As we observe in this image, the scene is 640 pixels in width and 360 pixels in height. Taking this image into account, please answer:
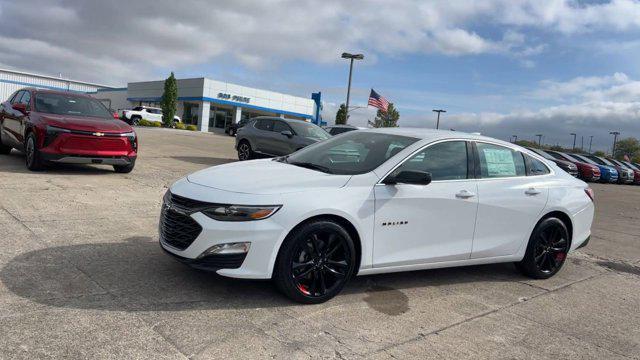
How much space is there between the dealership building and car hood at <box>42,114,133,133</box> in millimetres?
44471

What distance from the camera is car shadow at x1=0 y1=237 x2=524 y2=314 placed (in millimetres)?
3842

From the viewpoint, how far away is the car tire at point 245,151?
1576 cm

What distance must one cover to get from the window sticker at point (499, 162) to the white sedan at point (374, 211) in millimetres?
15

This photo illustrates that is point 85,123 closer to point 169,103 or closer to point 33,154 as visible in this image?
point 33,154

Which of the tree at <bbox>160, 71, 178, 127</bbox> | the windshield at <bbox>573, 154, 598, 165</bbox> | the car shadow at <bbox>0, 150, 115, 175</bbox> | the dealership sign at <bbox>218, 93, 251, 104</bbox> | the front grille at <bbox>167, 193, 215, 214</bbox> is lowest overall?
the car shadow at <bbox>0, 150, 115, 175</bbox>

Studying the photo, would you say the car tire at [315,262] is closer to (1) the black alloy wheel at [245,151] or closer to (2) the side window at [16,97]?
(2) the side window at [16,97]

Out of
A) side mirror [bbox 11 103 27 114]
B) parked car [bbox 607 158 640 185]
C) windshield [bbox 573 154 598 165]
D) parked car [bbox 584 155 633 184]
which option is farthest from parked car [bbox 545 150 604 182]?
side mirror [bbox 11 103 27 114]

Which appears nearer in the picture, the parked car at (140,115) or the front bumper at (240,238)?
the front bumper at (240,238)

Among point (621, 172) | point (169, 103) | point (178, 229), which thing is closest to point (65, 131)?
point (178, 229)

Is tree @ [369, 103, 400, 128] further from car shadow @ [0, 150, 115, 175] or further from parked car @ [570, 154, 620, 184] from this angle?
car shadow @ [0, 150, 115, 175]

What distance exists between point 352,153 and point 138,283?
7.26 ft

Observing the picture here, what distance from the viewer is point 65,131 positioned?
893 cm

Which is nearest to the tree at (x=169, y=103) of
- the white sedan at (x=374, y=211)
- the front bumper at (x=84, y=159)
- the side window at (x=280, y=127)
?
the side window at (x=280, y=127)

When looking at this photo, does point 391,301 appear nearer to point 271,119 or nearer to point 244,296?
point 244,296
